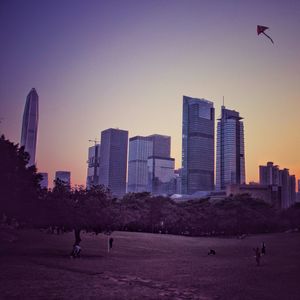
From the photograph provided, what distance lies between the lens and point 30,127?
437 feet

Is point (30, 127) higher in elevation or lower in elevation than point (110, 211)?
higher

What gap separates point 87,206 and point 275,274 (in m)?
16.7

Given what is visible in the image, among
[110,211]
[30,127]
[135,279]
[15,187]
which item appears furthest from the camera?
[30,127]

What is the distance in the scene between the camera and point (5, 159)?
41.9m

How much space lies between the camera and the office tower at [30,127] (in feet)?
420

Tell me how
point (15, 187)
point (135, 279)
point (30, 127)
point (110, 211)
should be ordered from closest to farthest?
1. point (135, 279)
2. point (110, 211)
3. point (15, 187)
4. point (30, 127)

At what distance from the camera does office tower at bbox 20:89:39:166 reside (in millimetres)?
128125

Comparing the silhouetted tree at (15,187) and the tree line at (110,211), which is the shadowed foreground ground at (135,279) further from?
the silhouetted tree at (15,187)

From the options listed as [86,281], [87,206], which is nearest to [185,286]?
[86,281]

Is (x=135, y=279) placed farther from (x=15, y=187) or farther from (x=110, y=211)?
(x=15, y=187)

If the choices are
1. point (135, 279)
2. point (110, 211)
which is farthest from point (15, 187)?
point (135, 279)

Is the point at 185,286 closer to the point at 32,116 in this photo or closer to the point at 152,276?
the point at 152,276

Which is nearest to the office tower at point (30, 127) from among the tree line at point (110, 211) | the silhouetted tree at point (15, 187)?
the tree line at point (110, 211)

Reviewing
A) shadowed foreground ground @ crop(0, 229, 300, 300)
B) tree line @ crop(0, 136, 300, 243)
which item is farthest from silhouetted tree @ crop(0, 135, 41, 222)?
shadowed foreground ground @ crop(0, 229, 300, 300)
